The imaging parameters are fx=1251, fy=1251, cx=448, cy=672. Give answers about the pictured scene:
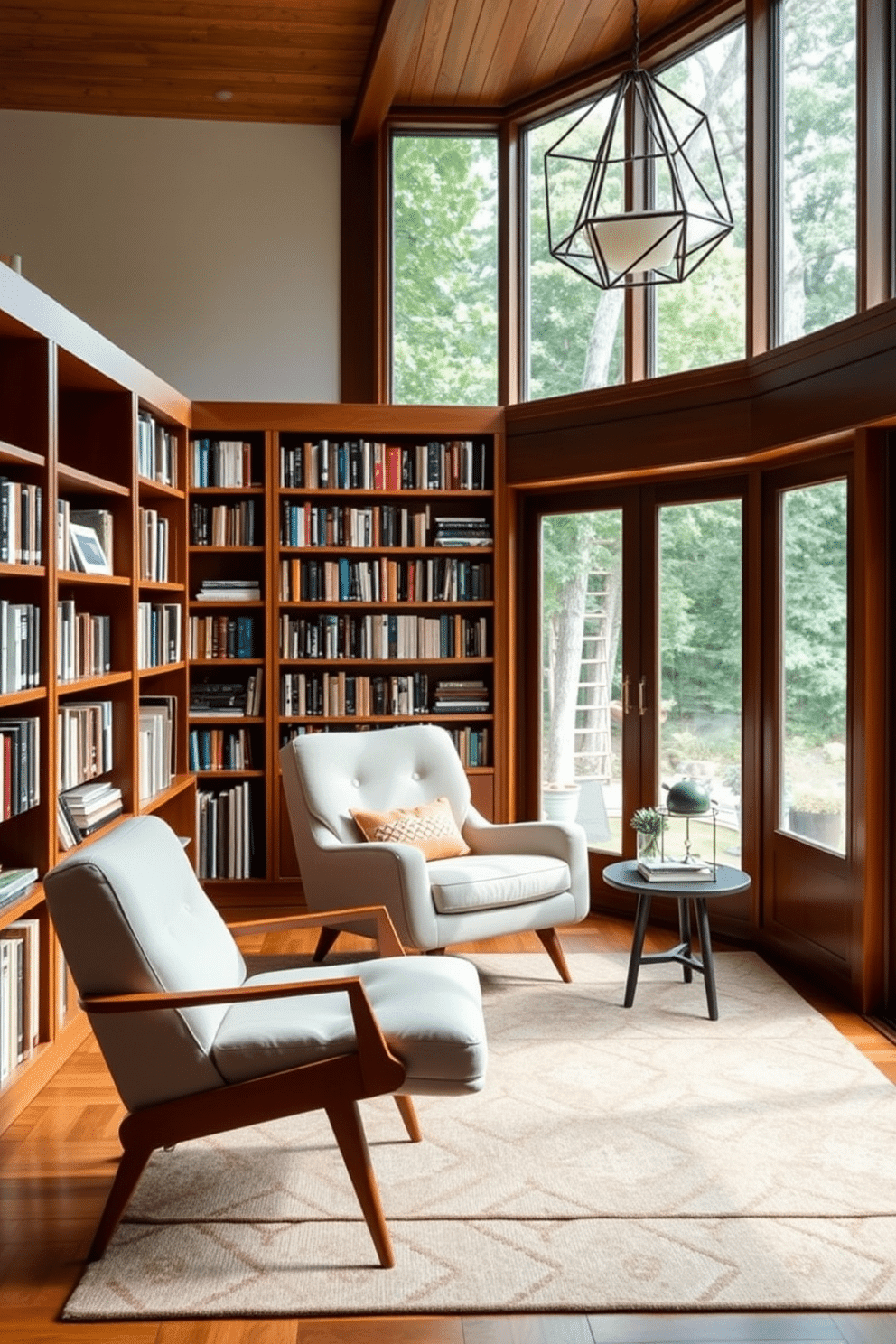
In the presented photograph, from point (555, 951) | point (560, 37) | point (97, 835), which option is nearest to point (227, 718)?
point (97, 835)

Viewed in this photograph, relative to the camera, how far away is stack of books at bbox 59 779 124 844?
4.10m

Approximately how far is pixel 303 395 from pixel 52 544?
2.78 m

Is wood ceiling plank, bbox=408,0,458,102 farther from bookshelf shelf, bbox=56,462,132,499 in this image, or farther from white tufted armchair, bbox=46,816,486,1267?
white tufted armchair, bbox=46,816,486,1267

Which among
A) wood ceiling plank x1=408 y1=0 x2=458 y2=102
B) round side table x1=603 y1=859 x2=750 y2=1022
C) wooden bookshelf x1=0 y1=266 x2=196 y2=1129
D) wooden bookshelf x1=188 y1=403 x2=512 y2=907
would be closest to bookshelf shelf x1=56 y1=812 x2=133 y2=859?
wooden bookshelf x1=0 y1=266 x2=196 y2=1129

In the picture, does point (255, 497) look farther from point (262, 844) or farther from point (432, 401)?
point (262, 844)

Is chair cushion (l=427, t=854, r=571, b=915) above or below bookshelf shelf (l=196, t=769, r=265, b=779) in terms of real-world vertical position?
below

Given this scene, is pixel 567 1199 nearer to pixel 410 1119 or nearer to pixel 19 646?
pixel 410 1119

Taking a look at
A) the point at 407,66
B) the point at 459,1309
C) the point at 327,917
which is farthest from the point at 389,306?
the point at 459,1309

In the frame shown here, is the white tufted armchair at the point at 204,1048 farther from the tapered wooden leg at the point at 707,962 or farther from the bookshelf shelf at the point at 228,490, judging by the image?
the bookshelf shelf at the point at 228,490

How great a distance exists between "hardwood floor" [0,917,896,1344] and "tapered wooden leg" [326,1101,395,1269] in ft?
0.63

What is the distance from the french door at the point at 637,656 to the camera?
5379mm

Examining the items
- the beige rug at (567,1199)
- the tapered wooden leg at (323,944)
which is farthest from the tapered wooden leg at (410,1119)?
the tapered wooden leg at (323,944)

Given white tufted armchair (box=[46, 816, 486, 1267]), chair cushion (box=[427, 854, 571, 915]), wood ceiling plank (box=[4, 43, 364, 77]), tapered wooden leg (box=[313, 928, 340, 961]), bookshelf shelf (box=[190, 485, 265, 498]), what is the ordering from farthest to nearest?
1. bookshelf shelf (box=[190, 485, 265, 498])
2. wood ceiling plank (box=[4, 43, 364, 77])
3. tapered wooden leg (box=[313, 928, 340, 961])
4. chair cushion (box=[427, 854, 571, 915])
5. white tufted armchair (box=[46, 816, 486, 1267])

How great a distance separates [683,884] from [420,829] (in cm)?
106
